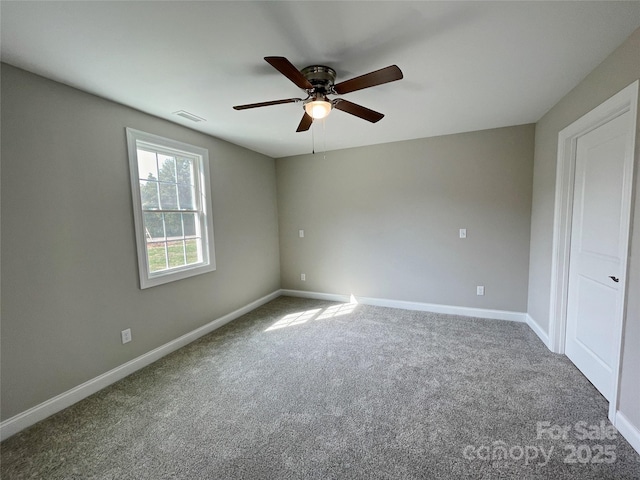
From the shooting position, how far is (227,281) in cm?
359

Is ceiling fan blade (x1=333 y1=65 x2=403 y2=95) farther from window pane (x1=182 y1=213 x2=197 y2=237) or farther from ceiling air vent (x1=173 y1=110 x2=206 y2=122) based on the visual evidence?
window pane (x1=182 y1=213 x2=197 y2=237)

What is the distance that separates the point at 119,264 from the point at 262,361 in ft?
5.20

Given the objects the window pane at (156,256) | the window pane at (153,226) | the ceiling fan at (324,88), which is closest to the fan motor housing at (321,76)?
the ceiling fan at (324,88)

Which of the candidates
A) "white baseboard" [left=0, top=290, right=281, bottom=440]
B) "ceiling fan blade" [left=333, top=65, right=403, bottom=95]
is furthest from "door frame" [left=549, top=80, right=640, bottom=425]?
"white baseboard" [left=0, top=290, right=281, bottom=440]

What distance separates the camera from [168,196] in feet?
9.45

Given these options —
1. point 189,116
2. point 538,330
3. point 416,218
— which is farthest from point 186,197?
point 538,330

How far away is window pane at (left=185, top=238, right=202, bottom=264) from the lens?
309 cm

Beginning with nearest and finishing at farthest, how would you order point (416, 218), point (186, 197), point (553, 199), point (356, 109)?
point (356, 109) < point (553, 199) < point (186, 197) < point (416, 218)

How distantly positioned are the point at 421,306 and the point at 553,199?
1999 mm

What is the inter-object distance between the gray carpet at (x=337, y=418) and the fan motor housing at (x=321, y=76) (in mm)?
2298

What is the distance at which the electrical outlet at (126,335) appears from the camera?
2.40m

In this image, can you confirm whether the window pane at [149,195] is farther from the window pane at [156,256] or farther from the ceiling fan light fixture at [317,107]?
the ceiling fan light fixture at [317,107]

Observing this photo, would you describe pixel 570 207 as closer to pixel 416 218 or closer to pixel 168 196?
pixel 416 218

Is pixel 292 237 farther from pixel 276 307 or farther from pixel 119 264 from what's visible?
pixel 119 264
